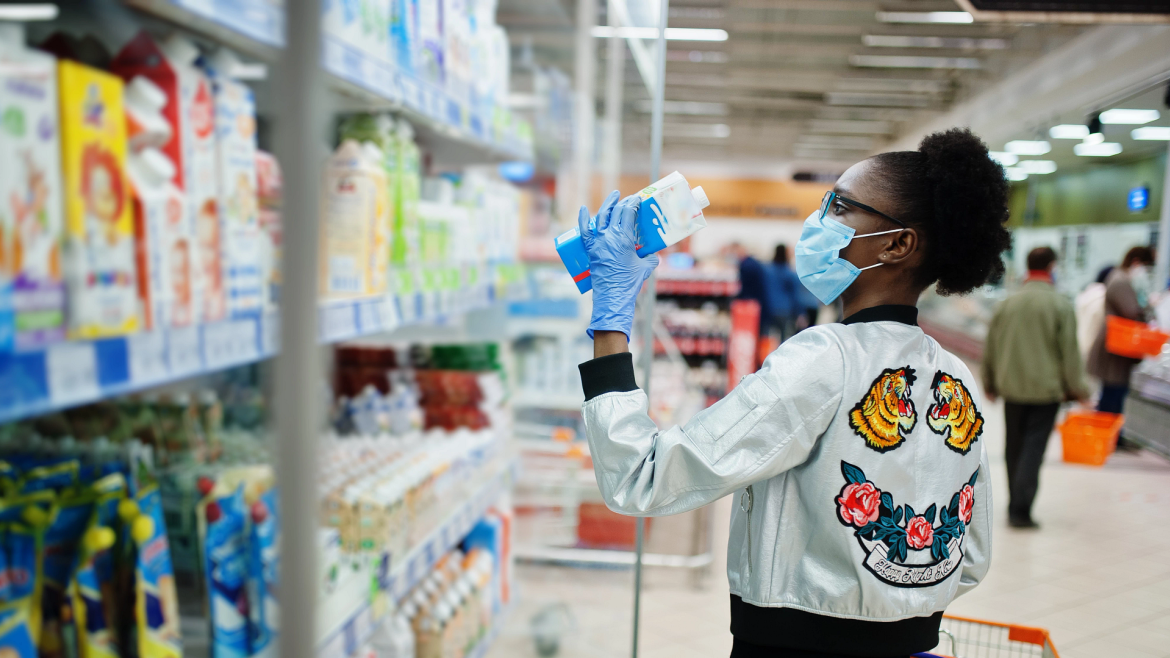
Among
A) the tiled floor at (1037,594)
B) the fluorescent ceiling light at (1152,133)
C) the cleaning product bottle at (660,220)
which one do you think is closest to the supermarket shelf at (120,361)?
the cleaning product bottle at (660,220)

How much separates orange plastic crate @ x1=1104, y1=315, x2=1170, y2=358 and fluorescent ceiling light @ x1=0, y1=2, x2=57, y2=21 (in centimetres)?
687

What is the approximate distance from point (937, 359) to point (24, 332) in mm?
1249

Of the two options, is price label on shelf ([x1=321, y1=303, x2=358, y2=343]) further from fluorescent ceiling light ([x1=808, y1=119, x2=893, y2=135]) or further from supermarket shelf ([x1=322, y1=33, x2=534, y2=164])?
fluorescent ceiling light ([x1=808, y1=119, x2=893, y2=135])

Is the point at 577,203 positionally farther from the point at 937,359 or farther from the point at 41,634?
the point at 41,634

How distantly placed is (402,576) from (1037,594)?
2.63m

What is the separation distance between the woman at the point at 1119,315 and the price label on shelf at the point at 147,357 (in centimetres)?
699

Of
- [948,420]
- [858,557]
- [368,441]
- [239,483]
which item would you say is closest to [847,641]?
[858,557]

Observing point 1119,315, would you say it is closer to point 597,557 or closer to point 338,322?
point 597,557

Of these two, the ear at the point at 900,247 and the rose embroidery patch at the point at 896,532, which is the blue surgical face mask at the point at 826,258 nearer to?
the ear at the point at 900,247

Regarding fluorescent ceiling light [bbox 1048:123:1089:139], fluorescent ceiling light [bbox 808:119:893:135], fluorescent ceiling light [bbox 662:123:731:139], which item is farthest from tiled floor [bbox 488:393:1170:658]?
fluorescent ceiling light [bbox 662:123:731:139]

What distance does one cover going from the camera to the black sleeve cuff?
45.6 inches

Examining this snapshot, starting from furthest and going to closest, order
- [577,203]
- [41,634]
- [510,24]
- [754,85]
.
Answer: [754,85] < [577,203] < [510,24] < [41,634]

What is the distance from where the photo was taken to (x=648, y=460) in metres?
1.11

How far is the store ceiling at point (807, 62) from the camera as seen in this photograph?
4.32 meters
